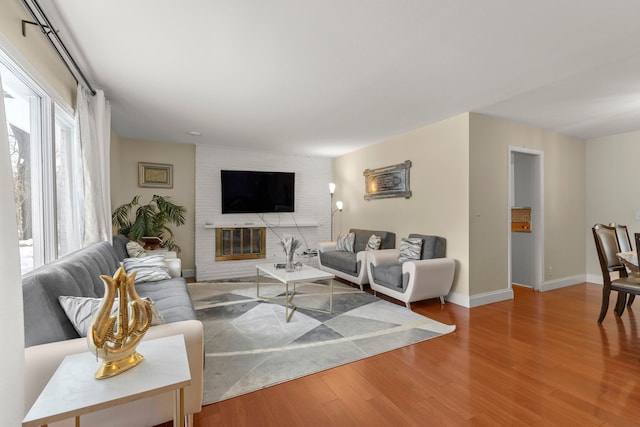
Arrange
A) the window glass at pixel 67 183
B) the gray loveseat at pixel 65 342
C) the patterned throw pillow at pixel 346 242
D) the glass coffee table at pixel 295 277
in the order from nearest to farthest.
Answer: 1. the gray loveseat at pixel 65 342
2. the window glass at pixel 67 183
3. the glass coffee table at pixel 295 277
4. the patterned throw pillow at pixel 346 242

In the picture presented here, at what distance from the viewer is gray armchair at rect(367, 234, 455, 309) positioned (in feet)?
11.5

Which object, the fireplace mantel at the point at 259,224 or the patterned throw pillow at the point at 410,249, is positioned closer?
the patterned throw pillow at the point at 410,249

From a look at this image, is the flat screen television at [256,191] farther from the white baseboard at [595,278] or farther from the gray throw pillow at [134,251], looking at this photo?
the white baseboard at [595,278]

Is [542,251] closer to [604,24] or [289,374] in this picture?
[604,24]

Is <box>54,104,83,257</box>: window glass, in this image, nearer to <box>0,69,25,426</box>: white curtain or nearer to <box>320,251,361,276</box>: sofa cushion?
<box>0,69,25,426</box>: white curtain

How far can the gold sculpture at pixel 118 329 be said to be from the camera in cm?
111

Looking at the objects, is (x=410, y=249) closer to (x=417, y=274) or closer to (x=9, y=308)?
(x=417, y=274)

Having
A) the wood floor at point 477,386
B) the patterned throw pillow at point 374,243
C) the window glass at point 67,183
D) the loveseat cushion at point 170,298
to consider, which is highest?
the window glass at point 67,183

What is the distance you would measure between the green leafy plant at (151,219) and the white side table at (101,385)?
12.0 feet

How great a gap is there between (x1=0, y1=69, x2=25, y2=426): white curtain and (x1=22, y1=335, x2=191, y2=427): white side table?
98 mm

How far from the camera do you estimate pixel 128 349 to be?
1.16 metres

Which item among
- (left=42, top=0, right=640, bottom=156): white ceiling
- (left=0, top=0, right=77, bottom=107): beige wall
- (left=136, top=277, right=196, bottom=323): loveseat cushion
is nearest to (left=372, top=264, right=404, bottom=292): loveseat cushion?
(left=42, top=0, right=640, bottom=156): white ceiling

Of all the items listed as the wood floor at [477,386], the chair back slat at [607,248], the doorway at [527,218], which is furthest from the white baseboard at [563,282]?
the wood floor at [477,386]

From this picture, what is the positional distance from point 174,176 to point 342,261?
333cm
